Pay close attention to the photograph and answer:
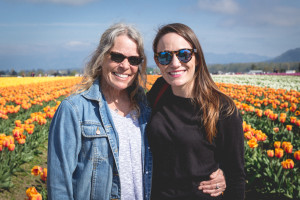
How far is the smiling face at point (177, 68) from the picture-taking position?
8.01ft

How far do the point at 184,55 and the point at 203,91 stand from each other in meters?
0.43

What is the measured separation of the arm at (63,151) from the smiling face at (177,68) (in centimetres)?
106

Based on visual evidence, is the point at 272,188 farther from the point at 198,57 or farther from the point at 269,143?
the point at 198,57

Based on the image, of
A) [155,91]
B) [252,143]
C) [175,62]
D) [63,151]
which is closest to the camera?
[63,151]

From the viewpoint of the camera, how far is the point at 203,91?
250 centimetres

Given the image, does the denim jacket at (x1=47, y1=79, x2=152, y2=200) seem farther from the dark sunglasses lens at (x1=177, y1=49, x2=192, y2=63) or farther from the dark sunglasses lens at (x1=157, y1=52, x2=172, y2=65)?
the dark sunglasses lens at (x1=177, y1=49, x2=192, y2=63)

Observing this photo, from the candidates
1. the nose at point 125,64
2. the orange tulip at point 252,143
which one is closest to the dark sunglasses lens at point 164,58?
the nose at point 125,64

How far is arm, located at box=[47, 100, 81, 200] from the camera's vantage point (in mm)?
2039

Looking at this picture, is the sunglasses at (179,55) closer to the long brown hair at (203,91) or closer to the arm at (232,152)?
the long brown hair at (203,91)

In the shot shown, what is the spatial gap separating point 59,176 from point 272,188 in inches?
141

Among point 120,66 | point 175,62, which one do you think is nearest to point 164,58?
point 175,62

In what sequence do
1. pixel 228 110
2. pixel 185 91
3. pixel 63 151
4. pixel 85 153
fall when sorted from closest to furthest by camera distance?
1. pixel 63 151
2. pixel 85 153
3. pixel 228 110
4. pixel 185 91

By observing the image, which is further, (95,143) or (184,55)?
(184,55)

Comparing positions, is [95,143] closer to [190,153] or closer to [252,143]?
[190,153]
